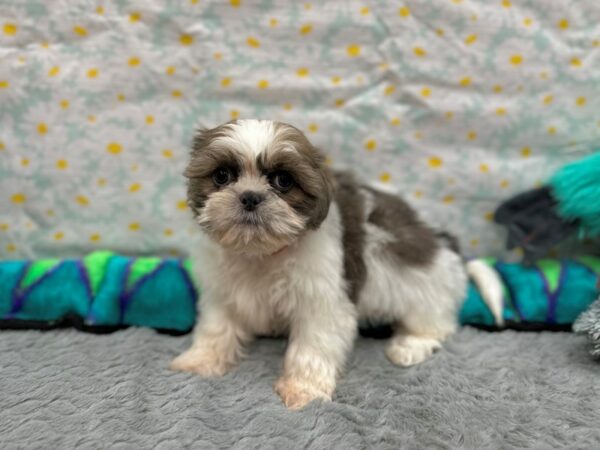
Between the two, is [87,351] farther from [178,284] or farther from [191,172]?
[191,172]

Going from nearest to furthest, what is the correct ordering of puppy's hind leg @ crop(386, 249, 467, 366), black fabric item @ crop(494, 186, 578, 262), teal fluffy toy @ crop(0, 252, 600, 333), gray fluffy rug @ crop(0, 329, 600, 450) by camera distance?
gray fluffy rug @ crop(0, 329, 600, 450)
puppy's hind leg @ crop(386, 249, 467, 366)
teal fluffy toy @ crop(0, 252, 600, 333)
black fabric item @ crop(494, 186, 578, 262)

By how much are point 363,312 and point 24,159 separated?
1807 mm

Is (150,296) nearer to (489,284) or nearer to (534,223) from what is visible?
(489,284)

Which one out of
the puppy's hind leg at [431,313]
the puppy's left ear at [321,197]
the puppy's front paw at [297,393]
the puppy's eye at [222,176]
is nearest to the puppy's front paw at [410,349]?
the puppy's hind leg at [431,313]

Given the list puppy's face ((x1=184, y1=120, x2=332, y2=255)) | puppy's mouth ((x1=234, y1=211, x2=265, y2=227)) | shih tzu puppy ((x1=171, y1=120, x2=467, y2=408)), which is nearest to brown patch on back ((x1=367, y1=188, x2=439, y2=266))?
shih tzu puppy ((x1=171, y1=120, x2=467, y2=408))

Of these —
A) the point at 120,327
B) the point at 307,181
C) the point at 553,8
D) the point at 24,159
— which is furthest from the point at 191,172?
the point at 553,8

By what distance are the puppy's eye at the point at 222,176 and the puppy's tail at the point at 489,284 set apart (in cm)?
133

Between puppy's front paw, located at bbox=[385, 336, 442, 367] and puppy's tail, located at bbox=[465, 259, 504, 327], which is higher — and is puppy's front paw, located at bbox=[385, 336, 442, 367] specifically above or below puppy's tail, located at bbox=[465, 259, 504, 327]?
below

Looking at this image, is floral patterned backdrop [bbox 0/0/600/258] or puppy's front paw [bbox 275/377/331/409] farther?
floral patterned backdrop [bbox 0/0/600/258]

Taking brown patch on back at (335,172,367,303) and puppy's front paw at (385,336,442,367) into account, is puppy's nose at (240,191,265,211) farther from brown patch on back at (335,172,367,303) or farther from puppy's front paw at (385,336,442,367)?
puppy's front paw at (385,336,442,367)

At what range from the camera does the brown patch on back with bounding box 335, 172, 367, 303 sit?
2.05 metres

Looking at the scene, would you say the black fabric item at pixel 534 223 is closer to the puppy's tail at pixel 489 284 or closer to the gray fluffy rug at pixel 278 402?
the puppy's tail at pixel 489 284

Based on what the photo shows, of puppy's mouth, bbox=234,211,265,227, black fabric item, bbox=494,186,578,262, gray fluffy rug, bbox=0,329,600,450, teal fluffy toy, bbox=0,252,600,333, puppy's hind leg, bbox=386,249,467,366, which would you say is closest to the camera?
gray fluffy rug, bbox=0,329,600,450

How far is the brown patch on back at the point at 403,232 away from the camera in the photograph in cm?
217
